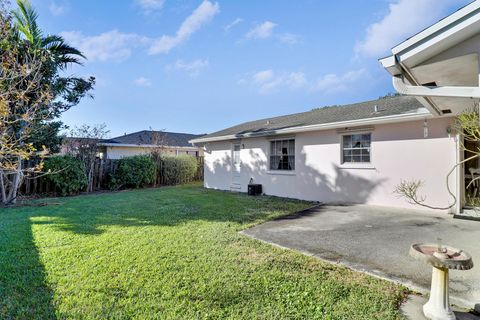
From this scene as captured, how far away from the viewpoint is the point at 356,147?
365 inches

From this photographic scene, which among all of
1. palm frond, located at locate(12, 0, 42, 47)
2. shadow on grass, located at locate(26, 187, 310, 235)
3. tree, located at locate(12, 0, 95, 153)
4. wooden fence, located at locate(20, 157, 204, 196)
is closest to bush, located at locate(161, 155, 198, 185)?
wooden fence, located at locate(20, 157, 204, 196)

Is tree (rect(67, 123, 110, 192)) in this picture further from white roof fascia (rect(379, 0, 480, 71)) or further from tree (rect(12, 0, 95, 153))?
white roof fascia (rect(379, 0, 480, 71))

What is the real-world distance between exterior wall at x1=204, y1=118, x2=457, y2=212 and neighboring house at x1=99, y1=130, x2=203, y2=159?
9.55 m

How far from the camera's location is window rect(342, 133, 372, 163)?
903 cm

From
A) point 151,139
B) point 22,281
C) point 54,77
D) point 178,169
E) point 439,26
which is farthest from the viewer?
point 151,139

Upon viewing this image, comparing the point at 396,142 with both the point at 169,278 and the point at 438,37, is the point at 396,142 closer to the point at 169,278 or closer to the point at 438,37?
the point at 438,37

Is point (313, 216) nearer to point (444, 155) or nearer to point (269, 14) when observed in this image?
point (444, 155)

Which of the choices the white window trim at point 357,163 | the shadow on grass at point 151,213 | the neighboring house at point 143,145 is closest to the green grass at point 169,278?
the shadow on grass at point 151,213

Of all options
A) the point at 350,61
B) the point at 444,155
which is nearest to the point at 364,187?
the point at 444,155

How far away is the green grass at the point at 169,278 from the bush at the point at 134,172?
809 cm

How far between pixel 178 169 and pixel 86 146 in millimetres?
5800

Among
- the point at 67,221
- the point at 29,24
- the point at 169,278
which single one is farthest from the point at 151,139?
the point at 169,278

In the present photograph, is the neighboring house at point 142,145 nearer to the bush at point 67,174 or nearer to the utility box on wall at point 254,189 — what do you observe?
the bush at point 67,174

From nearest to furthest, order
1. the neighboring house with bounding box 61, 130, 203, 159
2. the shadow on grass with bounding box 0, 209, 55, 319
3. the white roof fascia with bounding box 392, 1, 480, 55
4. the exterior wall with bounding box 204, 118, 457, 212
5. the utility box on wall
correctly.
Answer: the shadow on grass with bounding box 0, 209, 55, 319 < the white roof fascia with bounding box 392, 1, 480, 55 < the exterior wall with bounding box 204, 118, 457, 212 < the utility box on wall < the neighboring house with bounding box 61, 130, 203, 159
